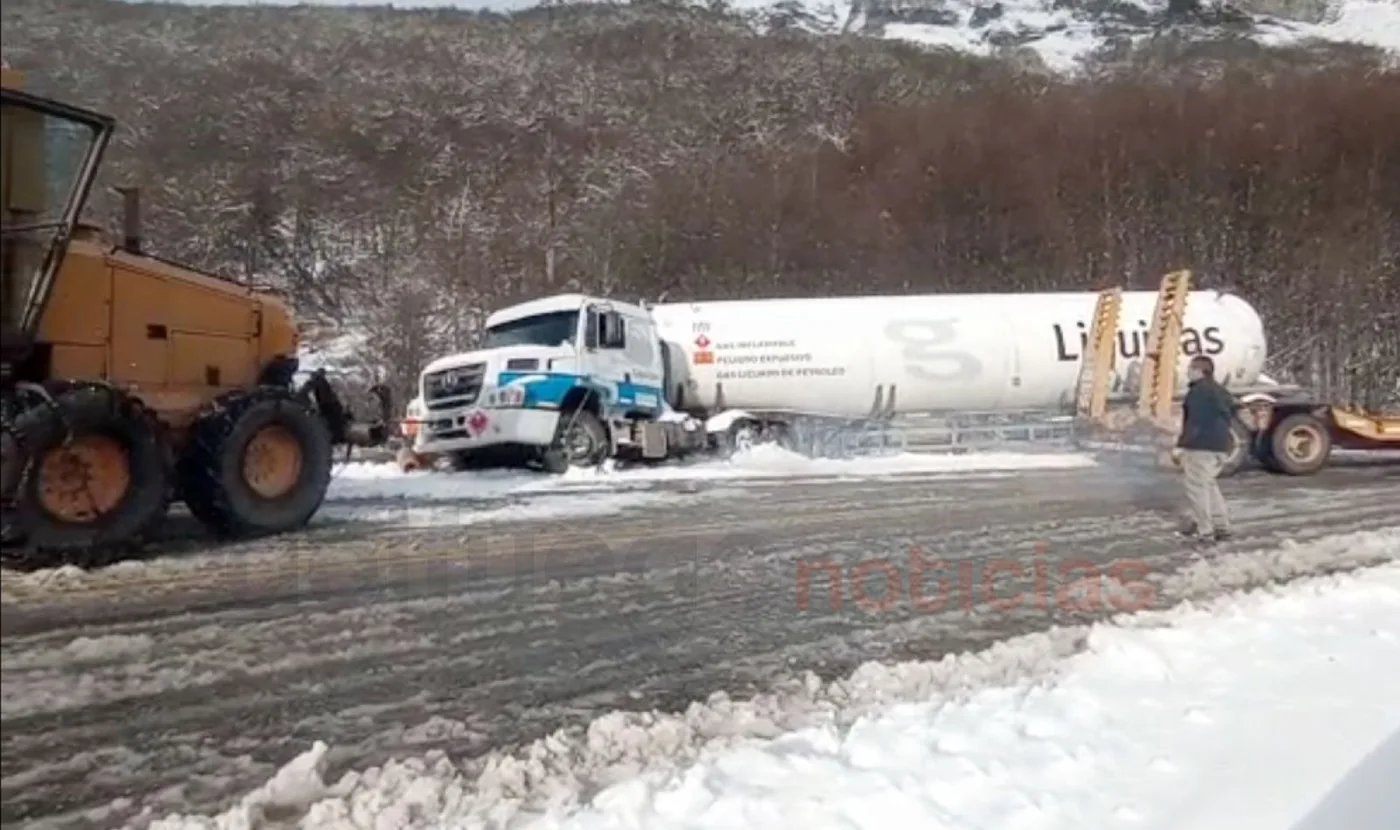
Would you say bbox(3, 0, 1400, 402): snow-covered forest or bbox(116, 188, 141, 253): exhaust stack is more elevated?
bbox(3, 0, 1400, 402): snow-covered forest

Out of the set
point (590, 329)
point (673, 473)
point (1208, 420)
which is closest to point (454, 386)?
point (590, 329)

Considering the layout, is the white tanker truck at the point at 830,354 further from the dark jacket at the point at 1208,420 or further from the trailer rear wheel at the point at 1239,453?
the dark jacket at the point at 1208,420

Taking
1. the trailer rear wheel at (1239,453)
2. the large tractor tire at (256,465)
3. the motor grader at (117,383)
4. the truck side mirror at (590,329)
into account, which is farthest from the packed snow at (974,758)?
the truck side mirror at (590,329)

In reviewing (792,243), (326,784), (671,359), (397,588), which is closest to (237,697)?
(326,784)

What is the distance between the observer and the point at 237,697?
3.11m

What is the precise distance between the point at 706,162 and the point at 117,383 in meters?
21.5

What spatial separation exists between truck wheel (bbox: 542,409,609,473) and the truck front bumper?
0.18m

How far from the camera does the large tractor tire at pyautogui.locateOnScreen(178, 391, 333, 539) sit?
600 cm

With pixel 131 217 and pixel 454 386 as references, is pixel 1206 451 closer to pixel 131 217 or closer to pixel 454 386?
pixel 454 386

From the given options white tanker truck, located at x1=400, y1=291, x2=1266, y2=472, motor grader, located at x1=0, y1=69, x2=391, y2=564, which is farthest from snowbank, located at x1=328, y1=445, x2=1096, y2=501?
motor grader, located at x1=0, y1=69, x2=391, y2=564

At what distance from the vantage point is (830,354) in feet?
64.3

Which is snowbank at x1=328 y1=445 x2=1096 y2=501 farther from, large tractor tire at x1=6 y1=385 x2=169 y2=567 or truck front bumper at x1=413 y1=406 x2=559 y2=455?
large tractor tire at x1=6 y1=385 x2=169 y2=567

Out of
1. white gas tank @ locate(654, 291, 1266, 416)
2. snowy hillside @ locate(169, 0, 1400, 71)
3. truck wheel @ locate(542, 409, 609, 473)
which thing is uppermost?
snowy hillside @ locate(169, 0, 1400, 71)

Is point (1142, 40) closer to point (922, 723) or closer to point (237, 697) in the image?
point (922, 723)
